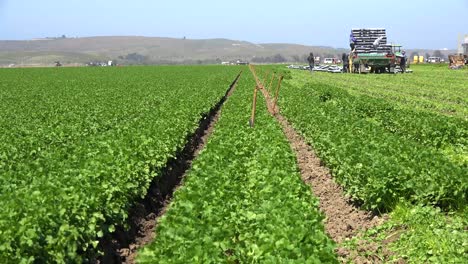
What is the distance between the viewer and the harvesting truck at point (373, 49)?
47656mm

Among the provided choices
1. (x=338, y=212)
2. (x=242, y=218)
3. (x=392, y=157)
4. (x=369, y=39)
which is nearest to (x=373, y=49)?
(x=369, y=39)

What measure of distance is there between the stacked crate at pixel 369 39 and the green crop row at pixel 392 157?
3215cm

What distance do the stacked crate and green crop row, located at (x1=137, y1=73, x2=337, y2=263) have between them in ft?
130

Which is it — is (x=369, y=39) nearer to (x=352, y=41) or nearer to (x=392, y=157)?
(x=352, y=41)

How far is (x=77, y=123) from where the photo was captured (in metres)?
16.7

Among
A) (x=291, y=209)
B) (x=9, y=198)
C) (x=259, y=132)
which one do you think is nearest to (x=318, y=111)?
(x=259, y=132)

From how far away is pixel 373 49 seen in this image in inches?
1897

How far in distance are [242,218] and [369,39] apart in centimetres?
4409

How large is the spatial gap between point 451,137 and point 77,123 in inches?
423

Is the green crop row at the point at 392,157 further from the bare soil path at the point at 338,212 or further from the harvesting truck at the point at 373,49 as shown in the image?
the harvesting truck at the point at 373,49

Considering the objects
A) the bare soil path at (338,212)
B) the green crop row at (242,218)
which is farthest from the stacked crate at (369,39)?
the green crop row at (242,218)

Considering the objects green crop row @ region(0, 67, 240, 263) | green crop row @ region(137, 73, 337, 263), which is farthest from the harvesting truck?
green crop row @ region(137, 73, 337, 263)

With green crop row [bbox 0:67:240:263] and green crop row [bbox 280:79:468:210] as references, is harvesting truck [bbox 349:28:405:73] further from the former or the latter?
green crop row [bbox 0:67:240:263]

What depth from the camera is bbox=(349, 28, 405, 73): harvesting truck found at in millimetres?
47656
